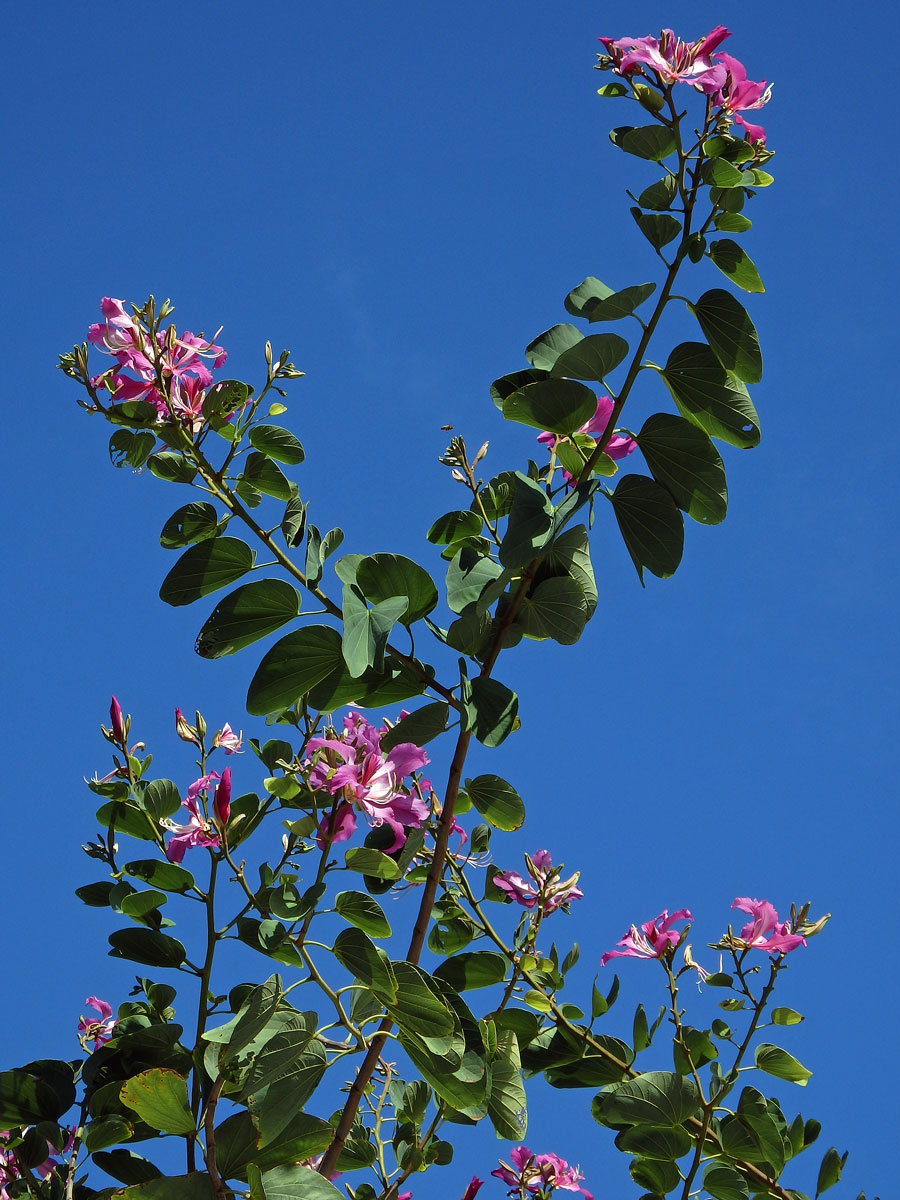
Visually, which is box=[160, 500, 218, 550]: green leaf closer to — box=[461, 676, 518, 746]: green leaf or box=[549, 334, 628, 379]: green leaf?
box=[461, 676, 518, 746]: green leaf

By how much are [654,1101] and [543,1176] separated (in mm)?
501

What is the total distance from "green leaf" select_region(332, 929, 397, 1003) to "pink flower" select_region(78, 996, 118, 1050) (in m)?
0.83

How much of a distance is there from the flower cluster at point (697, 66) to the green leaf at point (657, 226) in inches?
7.1

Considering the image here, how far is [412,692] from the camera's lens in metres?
1.78

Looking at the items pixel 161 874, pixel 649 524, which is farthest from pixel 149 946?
pixel 649 524

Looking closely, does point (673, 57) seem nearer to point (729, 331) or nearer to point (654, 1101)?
point (729, 331)

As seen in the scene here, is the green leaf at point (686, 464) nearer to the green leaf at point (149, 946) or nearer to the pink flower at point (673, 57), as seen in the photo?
the pink flower at point (673, 57)

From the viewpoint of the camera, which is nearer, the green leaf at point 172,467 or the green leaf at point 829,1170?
the green leaf at point 172,467

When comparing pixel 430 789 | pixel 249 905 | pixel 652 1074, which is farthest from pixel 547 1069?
pixel 249 905

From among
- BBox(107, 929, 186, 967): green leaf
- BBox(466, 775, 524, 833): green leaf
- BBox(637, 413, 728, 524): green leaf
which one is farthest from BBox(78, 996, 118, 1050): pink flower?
BBox(637, 413, 728, 524): green leaf

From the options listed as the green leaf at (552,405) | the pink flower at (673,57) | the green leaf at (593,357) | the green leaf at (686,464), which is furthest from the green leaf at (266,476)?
the pink flower at (673,57)

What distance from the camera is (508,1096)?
71.1 inches

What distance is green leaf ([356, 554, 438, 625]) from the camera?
1757 millimetres

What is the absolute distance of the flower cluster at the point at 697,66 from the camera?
1650 millimetres
